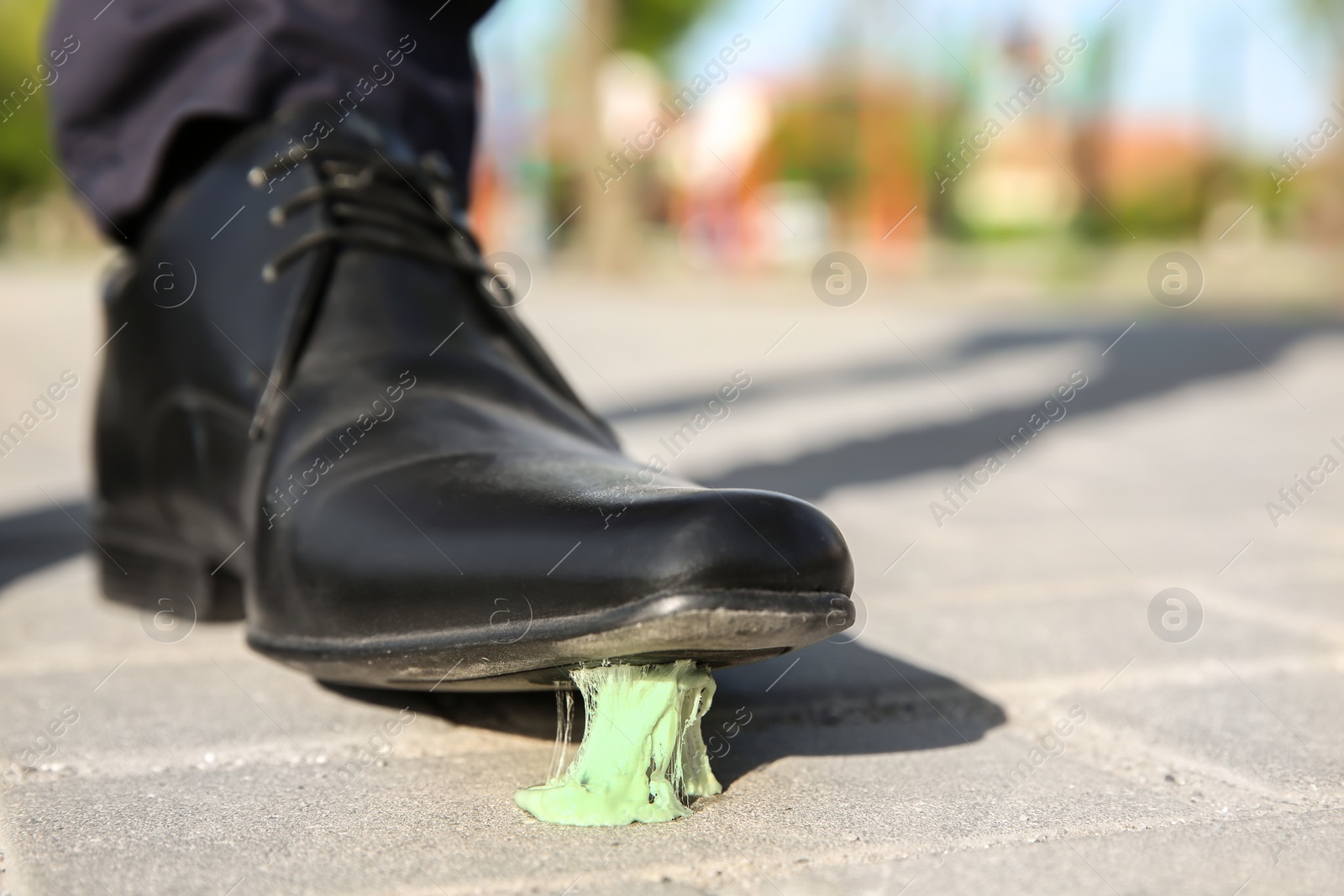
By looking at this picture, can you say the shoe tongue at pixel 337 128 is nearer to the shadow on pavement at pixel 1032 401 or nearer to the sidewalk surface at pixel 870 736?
the sidewalk surface at pixel 870 736

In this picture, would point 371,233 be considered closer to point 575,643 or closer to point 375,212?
point 375,212

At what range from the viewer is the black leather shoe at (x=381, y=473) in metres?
0.87

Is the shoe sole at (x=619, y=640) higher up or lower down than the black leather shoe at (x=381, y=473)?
lower down

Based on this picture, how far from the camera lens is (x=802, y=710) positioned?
1172mm

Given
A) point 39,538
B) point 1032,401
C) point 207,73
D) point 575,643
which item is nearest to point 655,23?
point 1032,401

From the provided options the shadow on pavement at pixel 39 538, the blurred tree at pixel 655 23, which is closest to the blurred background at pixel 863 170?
the blurred tree at pixel 655 23

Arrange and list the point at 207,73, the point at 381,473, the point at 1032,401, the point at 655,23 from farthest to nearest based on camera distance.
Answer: the point at 655,23
the point at 1032,401
the point at 207,73
the point at 381,473

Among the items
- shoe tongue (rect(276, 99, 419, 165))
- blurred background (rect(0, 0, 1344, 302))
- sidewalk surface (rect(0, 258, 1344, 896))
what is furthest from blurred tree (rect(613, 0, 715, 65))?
shoe tongue (rect(276, 99, 419, 165))

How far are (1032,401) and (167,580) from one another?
10.2 feet

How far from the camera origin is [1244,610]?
Result: 164 centimetres

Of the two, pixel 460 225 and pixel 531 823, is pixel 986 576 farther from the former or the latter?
pixel 531 823

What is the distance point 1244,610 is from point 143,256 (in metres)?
1.43

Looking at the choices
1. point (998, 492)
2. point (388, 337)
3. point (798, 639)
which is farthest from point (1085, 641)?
point (998, 492)

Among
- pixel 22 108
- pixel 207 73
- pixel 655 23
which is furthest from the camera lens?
pixel 22 108
